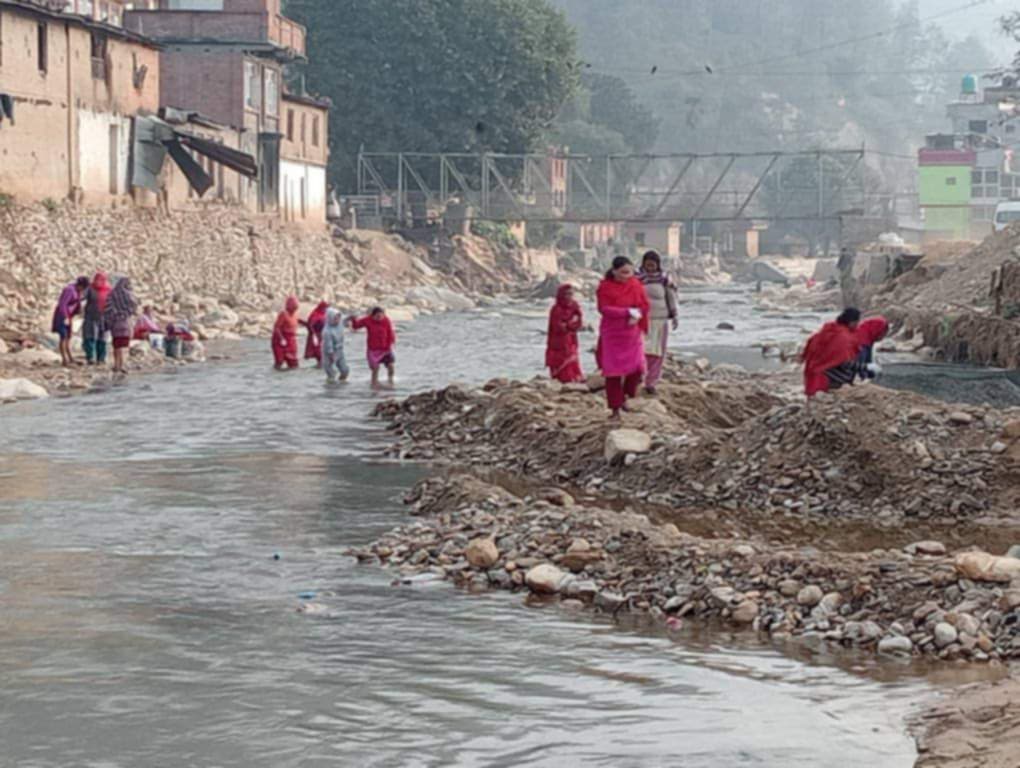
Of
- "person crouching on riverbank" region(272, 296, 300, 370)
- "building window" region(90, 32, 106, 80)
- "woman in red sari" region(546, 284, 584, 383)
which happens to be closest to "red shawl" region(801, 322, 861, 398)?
"woman in red sari" region(546, 284, 584, 383)

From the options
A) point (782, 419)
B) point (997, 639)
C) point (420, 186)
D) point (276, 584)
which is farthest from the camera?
point (420, 186)

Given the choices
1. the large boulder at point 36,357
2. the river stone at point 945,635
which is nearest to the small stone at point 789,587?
the river stone at point 945,635

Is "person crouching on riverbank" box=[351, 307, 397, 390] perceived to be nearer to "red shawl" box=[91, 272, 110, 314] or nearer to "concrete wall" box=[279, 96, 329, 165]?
"red shawl" box=[91, 272, 110, 314]

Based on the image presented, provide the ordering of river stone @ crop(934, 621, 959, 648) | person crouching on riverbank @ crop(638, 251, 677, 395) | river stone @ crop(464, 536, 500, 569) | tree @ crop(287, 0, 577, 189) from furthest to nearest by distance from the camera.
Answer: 1. tree @ crop(287, 0, 577, 189)
2. person crouching on riverbank @ crop(638, 251, 677, 395)
3. river stone @ crop(464, 536, 500, 569)
4. river stone @ crop(934, 621, 959, 648)

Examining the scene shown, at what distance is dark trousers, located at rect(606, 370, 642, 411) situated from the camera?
15.5m

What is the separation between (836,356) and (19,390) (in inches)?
414

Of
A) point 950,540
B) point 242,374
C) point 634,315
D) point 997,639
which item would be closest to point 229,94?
point 242,374

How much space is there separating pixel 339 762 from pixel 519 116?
60976 mm

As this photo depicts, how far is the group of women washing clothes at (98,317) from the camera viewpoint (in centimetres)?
2473

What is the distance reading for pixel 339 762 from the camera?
7031 mm

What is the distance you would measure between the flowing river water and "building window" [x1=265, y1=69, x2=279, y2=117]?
38.7 meters

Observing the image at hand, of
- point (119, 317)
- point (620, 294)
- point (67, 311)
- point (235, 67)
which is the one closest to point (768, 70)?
point (235, 67)

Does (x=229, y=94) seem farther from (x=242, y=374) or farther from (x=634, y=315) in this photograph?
(x=634, y=315)

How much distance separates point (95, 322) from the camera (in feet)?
82.4
